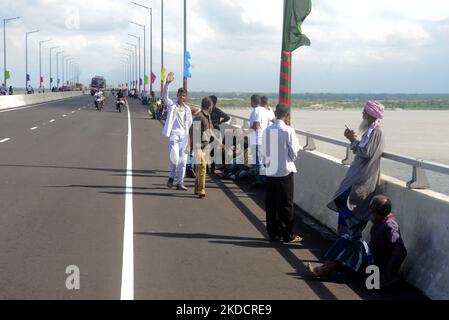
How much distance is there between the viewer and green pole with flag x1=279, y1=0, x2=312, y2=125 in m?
13.3

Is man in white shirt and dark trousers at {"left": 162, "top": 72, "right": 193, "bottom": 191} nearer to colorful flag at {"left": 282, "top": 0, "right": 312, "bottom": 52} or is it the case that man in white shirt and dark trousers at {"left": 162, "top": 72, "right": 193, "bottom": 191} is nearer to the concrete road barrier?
colorful flag at {"left": 282, "top": 0, "right": 312, "bottom": 52}

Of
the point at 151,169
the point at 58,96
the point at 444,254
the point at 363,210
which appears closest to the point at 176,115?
the point at 151,169

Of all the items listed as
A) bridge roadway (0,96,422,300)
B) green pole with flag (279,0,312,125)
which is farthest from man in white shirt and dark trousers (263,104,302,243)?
green pole with flag (279,0,312,125)

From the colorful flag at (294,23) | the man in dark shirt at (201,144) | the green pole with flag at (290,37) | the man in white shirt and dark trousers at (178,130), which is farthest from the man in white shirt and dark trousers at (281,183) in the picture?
the man in white shirt and dark trousers at (178,130)

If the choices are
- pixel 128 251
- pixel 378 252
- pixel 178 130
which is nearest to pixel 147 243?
pixel 128 251

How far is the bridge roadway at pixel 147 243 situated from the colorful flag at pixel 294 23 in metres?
2.82

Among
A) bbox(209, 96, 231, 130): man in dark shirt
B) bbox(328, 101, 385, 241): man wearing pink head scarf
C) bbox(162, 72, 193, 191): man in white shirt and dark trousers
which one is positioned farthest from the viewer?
bbox(209, 96, 231, 130): man in dark shirt

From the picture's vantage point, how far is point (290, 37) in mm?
13492

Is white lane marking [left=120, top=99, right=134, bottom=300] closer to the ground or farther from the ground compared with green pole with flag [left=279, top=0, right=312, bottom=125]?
closer to the ground

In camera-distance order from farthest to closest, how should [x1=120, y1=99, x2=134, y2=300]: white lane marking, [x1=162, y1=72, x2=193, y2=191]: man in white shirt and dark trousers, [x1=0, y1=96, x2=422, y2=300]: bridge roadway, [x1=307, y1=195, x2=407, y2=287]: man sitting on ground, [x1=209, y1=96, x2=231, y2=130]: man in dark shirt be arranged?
[x1=209, y1=96, x2=231, y2=130]: man in dark shirt < [x1=162, y1=72, x2=193, y2=191]: man in white shirt and dark trousers < [x1=307, y1=195, x2=407, y2=287]: man sitting on ground < [x1=0, y1=96, x2=422, y2=300]: bridge roadway < [x1=120, y1=99, x2=134, y2=300]: white lane marking

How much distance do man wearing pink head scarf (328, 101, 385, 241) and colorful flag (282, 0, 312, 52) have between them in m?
5.64

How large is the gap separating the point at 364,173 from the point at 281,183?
1.54 meters

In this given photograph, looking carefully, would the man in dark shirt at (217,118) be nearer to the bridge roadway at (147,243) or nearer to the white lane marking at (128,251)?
the bridge roadway at (147,243)

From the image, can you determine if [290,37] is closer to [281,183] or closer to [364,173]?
[281,183]
